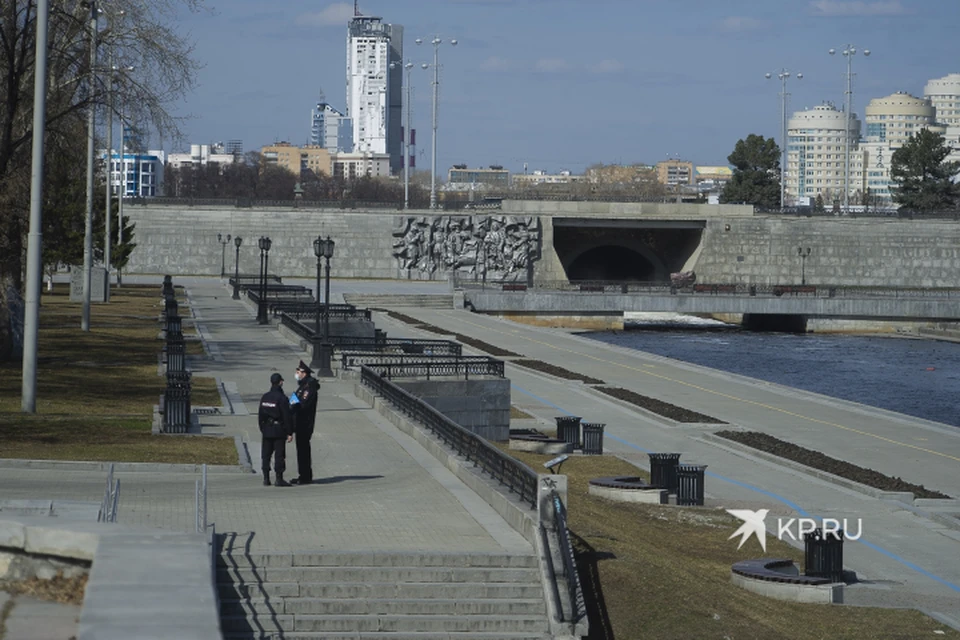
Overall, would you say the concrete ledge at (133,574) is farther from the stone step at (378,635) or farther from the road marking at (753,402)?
the road marking at (753,402)

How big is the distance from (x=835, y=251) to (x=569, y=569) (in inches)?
3584

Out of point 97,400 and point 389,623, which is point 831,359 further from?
point 389,623

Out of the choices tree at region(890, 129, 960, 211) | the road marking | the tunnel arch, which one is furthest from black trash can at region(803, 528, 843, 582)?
tree at region(890, 129, 960, 211)

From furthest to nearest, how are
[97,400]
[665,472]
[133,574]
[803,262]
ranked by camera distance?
1. [803,262]
2. [97,400]
3. [665,472]
4. [133,574]

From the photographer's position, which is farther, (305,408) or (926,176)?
(926,176)

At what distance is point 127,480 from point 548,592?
669 centimetres

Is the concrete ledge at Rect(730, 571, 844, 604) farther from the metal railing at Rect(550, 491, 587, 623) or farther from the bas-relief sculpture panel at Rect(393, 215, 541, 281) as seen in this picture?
the bas-relief sculpture panel at Rect(393, 215, 541, 281)

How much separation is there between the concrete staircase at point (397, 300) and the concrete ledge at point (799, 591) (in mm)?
Result: 60809

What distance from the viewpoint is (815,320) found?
281ft

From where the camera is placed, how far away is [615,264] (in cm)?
12012

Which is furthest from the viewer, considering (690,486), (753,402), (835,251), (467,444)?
Result: (835,251)

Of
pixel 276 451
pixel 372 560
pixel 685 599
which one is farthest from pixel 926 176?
pixel 372 560

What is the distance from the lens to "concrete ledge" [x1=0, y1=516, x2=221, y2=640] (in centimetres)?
970

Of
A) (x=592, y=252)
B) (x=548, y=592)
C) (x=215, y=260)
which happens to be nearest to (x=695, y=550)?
(x=548, y=592)
